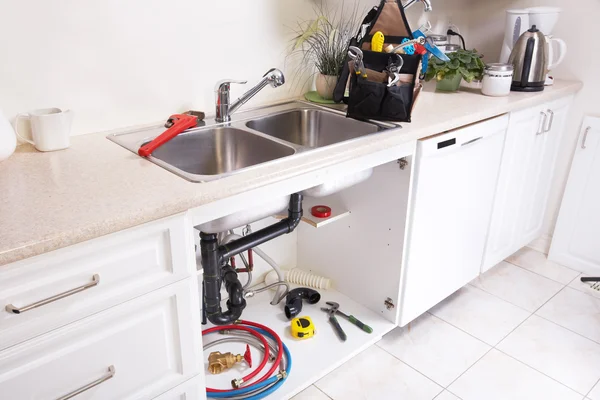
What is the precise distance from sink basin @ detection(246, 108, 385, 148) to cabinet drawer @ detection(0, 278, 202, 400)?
80cm

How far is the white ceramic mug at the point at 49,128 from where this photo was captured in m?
1.33

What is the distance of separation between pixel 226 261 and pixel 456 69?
50.4 inches

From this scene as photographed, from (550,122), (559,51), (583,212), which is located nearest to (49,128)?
(550,122)

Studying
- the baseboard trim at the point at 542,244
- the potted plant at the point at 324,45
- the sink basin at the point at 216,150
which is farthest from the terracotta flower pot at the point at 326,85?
the baseboard trim at the point at 542,244

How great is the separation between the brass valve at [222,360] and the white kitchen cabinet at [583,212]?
→ 1799mm

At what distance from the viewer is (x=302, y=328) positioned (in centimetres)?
188

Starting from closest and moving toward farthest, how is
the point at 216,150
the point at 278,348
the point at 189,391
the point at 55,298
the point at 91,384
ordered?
the point at 55,298, the point at 91,384, the point at 189,391, the point at 216,150, the point at 278,348

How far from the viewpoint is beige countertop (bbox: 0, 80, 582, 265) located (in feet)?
3.07

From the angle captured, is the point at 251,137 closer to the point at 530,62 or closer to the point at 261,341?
the point at 261,341

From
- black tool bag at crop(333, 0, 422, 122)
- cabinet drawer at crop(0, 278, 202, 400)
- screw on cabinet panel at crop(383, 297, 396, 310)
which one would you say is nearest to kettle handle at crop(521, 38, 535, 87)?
black tool bag at crop(333, 0, 422, 122)

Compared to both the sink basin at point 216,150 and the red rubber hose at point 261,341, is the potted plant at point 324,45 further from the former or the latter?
the red rubber hose at point 261,341

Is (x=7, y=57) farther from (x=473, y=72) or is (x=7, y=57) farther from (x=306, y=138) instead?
(x=473, y=72)

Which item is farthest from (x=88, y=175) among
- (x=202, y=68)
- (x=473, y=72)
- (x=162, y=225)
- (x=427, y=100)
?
(x=473, y=72)

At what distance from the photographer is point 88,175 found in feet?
3.95
